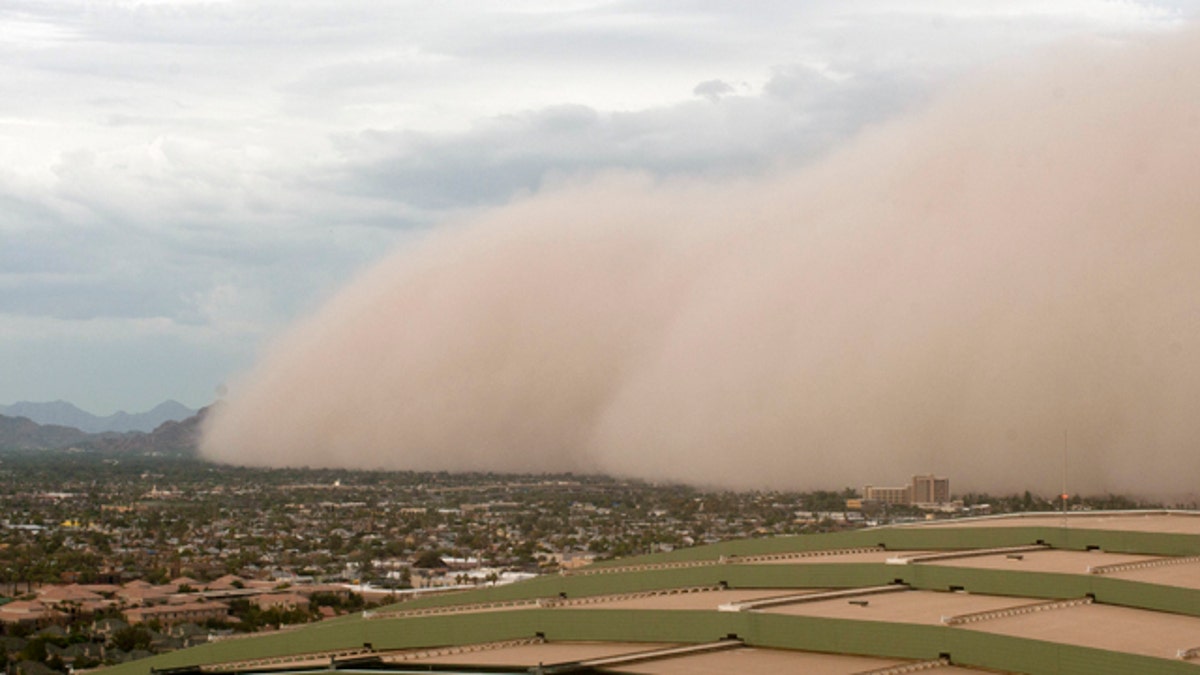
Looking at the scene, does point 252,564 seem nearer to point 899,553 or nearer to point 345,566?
point 345,566

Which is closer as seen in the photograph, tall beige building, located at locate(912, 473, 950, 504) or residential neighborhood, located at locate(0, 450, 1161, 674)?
residential neighborhood, located at locate(0, 450, 1161, 674)

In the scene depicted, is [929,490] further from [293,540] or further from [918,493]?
[293,540]

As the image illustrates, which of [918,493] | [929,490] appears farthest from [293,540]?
[929,490]

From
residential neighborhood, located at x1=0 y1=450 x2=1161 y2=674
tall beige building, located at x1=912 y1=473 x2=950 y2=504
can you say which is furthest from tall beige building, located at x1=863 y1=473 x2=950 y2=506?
residential neighborhood, located at x1=0 y1=450 x2=1161 y2=674

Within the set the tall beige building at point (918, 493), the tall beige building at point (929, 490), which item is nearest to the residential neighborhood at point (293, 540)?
the tall beige building at point (918, 493)

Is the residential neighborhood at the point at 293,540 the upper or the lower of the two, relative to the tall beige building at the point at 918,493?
lower

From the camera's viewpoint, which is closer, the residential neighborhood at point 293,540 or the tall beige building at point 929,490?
the residential neighborhood at point 293,540

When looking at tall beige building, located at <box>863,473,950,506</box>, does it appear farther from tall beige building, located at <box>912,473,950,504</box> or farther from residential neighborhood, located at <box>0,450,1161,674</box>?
residential neighborhood, located at <box>0,450,1161,674</box>

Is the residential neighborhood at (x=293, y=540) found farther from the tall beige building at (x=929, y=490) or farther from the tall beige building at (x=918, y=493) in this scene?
the tall beige building at (x=929, y=490)

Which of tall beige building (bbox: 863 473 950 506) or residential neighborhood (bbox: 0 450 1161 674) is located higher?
tall beige building (bbox: 863 473 950 506)

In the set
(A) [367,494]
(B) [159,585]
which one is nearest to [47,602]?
(B) [159,585]

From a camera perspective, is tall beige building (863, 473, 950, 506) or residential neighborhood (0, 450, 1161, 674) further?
tall beige building (863, 473, 950, 506)
